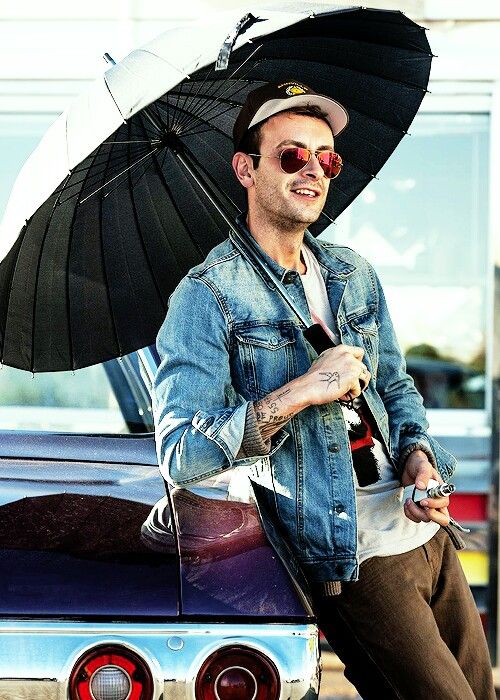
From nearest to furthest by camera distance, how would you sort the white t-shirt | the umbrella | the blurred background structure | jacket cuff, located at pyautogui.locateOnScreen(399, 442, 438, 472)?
the white t-shirt < jacket cuff, located at pyautogui.locateOnScreen(399, 442, 438, 472) < the umbrella < the blurred background structure

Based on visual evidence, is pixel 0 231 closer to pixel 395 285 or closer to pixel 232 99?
pixel 232 99

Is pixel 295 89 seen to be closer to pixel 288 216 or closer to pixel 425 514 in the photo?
pixel 288 216

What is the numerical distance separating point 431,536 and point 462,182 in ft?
10.4

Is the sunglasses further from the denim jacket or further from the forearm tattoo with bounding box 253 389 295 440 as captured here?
the forearm tattoo with bounding box 253 389 295 440

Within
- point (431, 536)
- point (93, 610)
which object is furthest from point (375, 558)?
point (93, 610)

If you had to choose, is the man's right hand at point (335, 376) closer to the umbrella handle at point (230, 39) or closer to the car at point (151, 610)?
the car at point (151, 610)

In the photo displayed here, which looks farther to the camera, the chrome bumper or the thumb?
the thumb

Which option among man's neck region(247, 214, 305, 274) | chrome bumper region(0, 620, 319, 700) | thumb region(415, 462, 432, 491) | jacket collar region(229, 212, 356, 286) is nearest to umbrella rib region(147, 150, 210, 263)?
jacket collar region(229, 212, 356, 286)

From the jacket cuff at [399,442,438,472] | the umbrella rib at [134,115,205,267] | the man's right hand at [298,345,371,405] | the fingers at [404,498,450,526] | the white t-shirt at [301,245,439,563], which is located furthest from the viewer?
the umbrella rib at [134,115,205,267]

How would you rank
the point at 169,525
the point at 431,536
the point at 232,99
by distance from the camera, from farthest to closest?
the point at 232,99 → the point at 431,536 → the point at 169,525

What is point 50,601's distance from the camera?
2168 millimetres

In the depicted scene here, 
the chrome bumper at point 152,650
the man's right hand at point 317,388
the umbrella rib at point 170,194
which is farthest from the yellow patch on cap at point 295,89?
the chrome bumper at point 152,650

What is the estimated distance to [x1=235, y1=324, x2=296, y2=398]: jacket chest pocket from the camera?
248 cm

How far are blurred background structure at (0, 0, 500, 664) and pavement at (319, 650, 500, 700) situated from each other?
2.18 ft
